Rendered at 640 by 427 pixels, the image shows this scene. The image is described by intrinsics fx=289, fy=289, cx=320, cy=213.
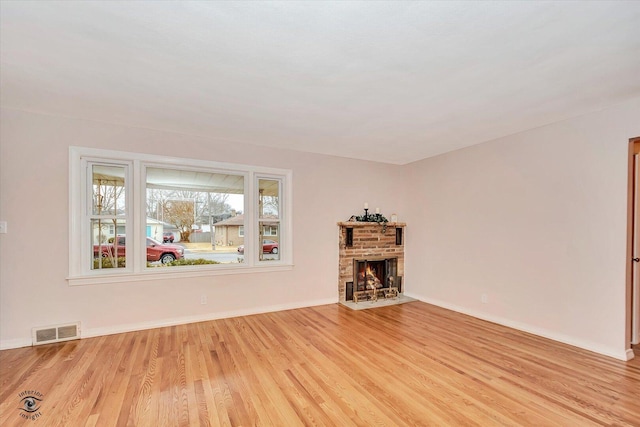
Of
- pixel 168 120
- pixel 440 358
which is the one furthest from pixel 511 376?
pixel 168 120

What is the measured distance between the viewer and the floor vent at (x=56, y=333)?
10.5ft

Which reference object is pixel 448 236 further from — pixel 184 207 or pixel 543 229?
pixel 184 207

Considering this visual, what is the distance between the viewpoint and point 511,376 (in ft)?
8.50

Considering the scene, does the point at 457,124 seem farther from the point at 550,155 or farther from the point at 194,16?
the point at 194,16

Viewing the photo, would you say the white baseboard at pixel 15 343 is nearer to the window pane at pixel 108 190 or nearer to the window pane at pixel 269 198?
the window pane at pixel 108 190

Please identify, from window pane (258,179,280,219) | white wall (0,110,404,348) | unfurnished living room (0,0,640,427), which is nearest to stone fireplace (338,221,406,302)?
unfurnished living room (0,0,640,427)

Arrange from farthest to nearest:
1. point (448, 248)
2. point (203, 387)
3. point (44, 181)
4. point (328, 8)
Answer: point (448, 248), point (44, 181), point (203, 387), point (328, 8)

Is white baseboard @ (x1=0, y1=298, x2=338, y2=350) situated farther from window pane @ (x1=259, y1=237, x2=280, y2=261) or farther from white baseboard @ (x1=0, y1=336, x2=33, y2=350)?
window pane @ (x1=259, y1=237, x2=280, y2=261)

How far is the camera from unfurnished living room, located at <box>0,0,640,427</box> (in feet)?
6.49

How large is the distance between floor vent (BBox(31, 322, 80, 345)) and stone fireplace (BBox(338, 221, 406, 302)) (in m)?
3.64

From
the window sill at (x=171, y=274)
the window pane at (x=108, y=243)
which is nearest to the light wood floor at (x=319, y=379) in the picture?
the window sill at (x=171, y=274)

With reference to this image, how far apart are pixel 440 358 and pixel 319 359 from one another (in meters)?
1.23

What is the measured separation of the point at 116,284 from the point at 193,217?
124 centimetres

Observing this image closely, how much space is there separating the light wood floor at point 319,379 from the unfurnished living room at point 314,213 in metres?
0.02
